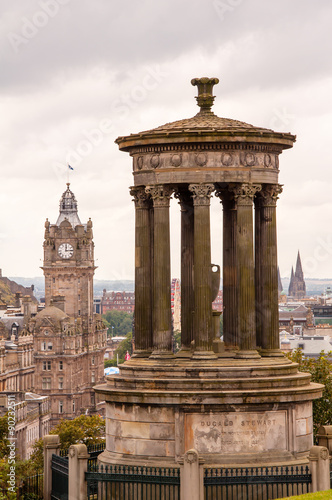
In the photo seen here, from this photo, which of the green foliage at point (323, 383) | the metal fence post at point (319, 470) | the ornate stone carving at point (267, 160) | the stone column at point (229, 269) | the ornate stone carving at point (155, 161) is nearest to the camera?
the metal fence post at point (319, 470)

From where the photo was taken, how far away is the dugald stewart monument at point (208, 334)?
42469 millimetres

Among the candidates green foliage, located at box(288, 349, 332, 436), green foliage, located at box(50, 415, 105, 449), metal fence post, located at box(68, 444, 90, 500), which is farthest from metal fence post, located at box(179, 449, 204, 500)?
green foliage, located at box(50, 415, 105, 449)

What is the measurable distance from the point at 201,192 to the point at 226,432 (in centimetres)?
765

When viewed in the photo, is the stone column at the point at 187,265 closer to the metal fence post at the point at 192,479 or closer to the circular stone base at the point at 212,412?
the circular stone base at the point at 212,412

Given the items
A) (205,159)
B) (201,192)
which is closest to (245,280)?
(201,192)

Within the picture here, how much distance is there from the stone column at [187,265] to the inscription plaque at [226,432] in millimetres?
4593

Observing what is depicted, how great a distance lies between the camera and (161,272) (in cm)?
4403

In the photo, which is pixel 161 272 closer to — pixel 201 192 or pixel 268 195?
pixel 201 192

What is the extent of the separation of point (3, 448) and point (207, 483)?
5117cm

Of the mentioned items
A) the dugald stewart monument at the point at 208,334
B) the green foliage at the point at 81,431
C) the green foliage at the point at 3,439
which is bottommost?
the green foliage at the point at 81,431

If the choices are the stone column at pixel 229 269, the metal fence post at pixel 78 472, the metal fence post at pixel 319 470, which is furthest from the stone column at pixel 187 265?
the metal fence post at pixel 319 470

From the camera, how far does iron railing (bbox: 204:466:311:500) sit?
40844 millimetres

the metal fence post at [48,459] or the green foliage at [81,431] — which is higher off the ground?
the metal fence post at [48,459]

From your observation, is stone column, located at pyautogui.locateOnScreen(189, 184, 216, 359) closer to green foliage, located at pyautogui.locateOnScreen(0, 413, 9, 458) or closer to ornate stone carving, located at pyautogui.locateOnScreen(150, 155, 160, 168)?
ornate stone carving, located at pyautogui.locateOnScreen(150, 155, 160, 168)
